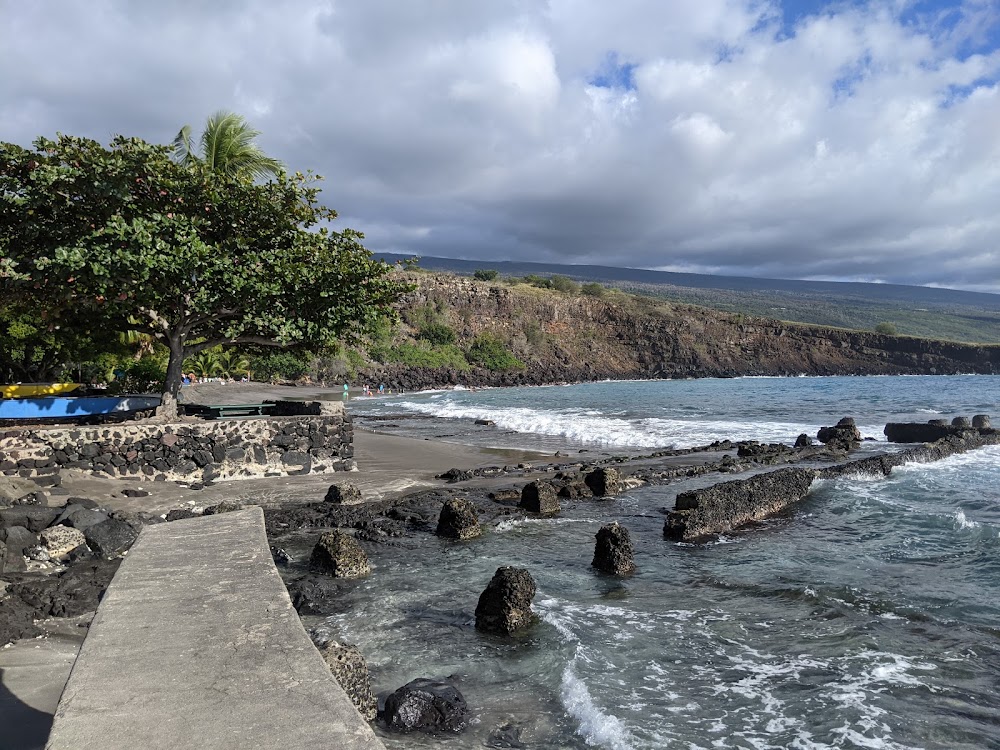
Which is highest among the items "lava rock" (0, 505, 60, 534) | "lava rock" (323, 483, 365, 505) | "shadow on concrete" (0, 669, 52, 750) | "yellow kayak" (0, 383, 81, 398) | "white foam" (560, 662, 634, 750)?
"yellow kayak" (0, 383, 81, 398)

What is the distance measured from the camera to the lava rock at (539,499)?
1226 centimetres

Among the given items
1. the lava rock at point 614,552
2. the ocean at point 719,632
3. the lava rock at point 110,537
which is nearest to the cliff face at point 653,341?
the ocean at point 719,632

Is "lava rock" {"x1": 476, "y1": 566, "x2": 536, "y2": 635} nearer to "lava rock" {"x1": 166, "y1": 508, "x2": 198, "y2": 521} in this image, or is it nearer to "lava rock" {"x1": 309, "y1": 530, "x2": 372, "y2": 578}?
"lava rock" {"x1": 309, "y1": 530, "x2": 372, "y2": 578}

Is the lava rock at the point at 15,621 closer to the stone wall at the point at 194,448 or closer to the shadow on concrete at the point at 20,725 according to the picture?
the shadow on concrete at the point at 20,725

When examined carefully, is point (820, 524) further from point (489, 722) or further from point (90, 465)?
point (90, 465)

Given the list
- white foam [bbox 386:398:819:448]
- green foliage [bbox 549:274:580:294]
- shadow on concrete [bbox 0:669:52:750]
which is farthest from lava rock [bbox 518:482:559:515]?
green foliage [bbox 549:274:580:294]

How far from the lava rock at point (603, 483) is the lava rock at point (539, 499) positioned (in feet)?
5.78

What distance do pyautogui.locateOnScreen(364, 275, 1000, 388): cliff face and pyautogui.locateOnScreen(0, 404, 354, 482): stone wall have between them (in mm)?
76806

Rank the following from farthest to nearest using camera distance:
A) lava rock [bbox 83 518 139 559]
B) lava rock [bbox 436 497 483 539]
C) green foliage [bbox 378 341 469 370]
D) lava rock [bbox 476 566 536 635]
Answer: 1. green foliage [bbox 378 341 469 370]
2. lava rock [bbox 436 497 483 539]
3. lava rock [bbox 83 518 139 559]
4. lava rock [bbox 476 566 536 635]

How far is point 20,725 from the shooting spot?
14.3ft

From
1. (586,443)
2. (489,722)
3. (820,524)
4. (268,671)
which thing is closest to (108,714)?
(268,671)

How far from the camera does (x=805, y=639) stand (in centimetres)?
655

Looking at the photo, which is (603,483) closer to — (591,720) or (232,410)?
(232,410)

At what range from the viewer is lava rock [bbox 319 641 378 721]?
4859 mm
